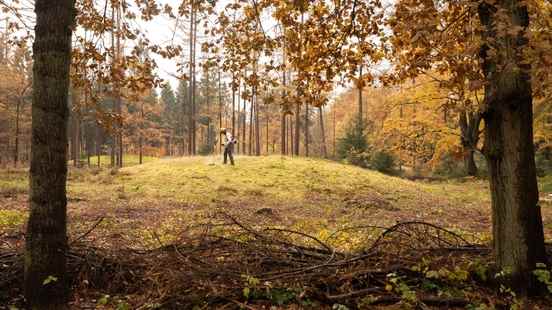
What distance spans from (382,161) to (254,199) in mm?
13704

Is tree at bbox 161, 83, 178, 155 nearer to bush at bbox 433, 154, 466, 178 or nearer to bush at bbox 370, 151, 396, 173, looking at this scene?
bush at bbox 370, 151, 396, 173

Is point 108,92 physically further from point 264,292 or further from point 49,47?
point 264,292

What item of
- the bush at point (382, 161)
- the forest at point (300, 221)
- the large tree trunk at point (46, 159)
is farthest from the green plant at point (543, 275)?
the bush at point (382, 161)

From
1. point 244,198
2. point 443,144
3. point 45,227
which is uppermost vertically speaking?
point 443,144

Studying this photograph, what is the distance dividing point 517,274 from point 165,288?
10.9 ft

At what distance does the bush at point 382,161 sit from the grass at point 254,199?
4.26 metres

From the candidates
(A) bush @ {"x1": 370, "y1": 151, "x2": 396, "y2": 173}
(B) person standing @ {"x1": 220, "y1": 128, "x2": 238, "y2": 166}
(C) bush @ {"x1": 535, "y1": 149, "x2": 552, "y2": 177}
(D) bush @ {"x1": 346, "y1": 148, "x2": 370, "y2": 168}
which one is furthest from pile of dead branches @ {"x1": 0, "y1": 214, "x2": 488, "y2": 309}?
(C) bush @ {"x1": 535, "y1": 149, "x2": 552, "y2": 177}

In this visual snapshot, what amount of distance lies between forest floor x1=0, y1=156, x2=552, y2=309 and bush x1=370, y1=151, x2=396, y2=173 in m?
3.93

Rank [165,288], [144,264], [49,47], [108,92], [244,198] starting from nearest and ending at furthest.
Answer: [49,47] → [165,288] → [144,264] → [108,92] → [244,198]

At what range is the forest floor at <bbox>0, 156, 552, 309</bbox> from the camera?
12.0ft

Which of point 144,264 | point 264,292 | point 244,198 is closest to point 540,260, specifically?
point 264,292

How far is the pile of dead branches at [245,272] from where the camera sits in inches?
133

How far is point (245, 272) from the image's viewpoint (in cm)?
379

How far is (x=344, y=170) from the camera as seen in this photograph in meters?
20.1
